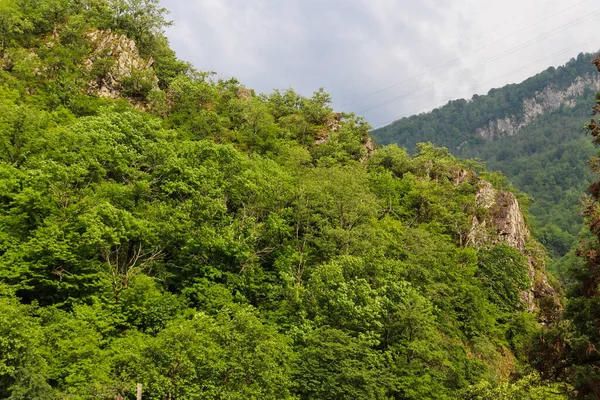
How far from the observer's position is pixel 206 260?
28109mm

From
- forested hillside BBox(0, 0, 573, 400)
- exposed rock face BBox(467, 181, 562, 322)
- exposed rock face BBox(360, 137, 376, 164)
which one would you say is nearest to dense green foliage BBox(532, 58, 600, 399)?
forested hillside BBox(0, 0, 573, 400)

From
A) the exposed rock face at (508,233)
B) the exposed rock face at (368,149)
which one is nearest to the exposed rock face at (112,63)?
the exposed rock face at (368,149)

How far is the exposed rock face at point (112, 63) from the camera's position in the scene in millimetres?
45094

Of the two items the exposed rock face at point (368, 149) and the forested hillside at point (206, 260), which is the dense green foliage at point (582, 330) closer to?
the forested hillside at point (206, 260)

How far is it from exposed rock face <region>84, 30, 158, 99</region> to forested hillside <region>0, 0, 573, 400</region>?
0.21 metres

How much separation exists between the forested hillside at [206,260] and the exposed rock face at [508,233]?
372 millimetres

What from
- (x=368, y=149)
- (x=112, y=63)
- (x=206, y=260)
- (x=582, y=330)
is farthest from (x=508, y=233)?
(x=112, y=63)

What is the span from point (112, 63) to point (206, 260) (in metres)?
28.5

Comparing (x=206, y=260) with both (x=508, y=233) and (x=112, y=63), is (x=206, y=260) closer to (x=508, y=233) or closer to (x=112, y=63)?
(x=112, y=63)

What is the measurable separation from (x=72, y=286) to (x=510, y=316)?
3689 cm

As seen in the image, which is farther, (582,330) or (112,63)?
(112,63)

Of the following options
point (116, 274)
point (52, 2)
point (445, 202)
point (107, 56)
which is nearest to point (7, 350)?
point (116, 274)

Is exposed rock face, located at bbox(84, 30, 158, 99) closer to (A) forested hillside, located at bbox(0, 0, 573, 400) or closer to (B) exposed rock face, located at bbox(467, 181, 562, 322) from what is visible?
(A) forested hillside, located at bbox(0, 0, 573, 400)

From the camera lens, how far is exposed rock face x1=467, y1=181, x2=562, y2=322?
46.7 meters
